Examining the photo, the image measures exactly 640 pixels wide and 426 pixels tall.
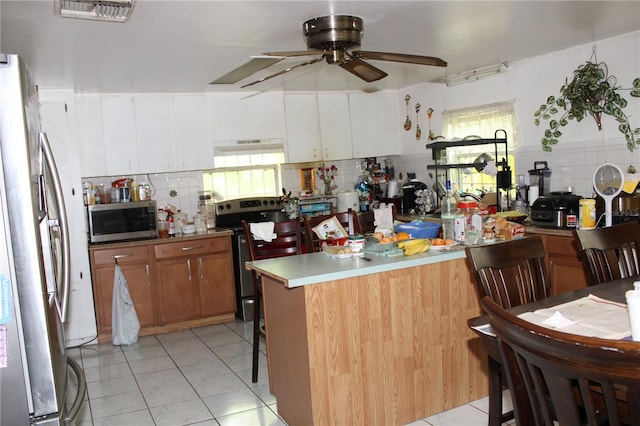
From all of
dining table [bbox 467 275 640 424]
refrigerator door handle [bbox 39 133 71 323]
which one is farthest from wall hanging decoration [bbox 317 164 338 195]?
refrigerator door handle [bbox 39 133 71 323]

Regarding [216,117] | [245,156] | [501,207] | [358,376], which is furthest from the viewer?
[245,156]

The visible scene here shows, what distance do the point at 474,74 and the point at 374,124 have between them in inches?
55.1

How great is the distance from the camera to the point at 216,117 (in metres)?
5.39

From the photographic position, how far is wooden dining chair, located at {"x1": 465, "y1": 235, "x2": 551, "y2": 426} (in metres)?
2.16

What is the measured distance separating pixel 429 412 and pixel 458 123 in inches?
128

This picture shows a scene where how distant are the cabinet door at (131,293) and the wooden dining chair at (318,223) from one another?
6.15 ft

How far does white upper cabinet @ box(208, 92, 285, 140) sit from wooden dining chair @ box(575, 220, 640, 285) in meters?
3.68

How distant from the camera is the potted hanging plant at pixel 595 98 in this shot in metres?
3.95

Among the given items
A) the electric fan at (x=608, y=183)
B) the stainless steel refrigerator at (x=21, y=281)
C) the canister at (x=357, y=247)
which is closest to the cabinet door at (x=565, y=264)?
the electric fan at (x=608, y=183)

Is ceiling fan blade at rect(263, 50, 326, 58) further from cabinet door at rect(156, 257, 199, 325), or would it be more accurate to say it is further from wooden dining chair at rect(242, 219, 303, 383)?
cabinet door at rect(156, 257, 199, 325)

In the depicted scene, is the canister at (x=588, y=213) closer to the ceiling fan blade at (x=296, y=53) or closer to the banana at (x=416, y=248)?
the banana at (x=416, y=248)

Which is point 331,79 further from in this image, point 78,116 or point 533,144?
point 78,116

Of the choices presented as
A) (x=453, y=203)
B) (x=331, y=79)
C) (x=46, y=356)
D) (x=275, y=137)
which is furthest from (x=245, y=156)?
(x=46, y=356)

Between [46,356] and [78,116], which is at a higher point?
[78,116]
